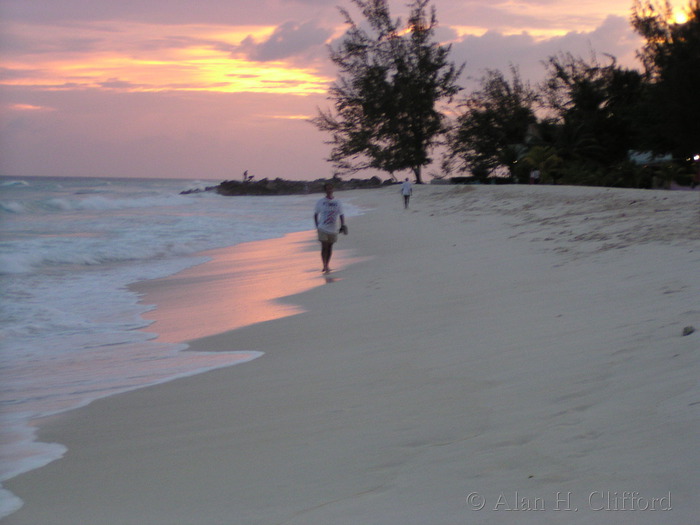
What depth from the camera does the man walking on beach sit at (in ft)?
38.4

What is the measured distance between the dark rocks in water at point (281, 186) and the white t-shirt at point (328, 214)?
57.7m

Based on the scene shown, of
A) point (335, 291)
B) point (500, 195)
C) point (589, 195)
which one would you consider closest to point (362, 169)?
point (500, 195)

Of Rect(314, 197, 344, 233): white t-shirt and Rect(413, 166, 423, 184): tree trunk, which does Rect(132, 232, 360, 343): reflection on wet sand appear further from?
Rect(413, 166, 423, 184): tree trunk

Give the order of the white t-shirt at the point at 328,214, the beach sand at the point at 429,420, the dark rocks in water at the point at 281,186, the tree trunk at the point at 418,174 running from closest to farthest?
the beach sand at the point at 429,420, the white t-shirt at the point at 328,214, the tree trunk at the point at 418,174, the dark rocks in water at the point at 281,186

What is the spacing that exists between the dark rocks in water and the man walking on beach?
5776cm

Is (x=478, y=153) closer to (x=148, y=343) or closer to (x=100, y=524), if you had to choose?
(x=148, y=343)

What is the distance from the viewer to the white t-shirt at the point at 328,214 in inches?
469

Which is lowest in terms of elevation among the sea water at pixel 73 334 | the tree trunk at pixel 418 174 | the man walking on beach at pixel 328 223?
the sea water at pixel 73 334

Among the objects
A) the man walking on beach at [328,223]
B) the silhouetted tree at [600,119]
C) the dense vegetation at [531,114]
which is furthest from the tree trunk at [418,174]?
the man walking on beach at [328,223]

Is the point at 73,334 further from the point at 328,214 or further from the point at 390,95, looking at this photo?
the point at 390,95

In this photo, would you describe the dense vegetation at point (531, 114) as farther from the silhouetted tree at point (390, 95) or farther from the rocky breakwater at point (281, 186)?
the rocky breakwater at point (281, 186)

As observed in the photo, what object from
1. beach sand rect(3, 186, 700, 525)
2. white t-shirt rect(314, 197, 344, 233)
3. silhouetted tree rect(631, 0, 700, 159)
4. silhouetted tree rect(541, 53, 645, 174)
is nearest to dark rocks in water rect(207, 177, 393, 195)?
silhouetted tree rect(541, 53, 645, 174)

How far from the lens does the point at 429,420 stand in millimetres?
3586

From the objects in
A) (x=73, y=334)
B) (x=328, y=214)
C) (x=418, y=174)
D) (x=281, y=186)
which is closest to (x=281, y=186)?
(x=281, y=186)
